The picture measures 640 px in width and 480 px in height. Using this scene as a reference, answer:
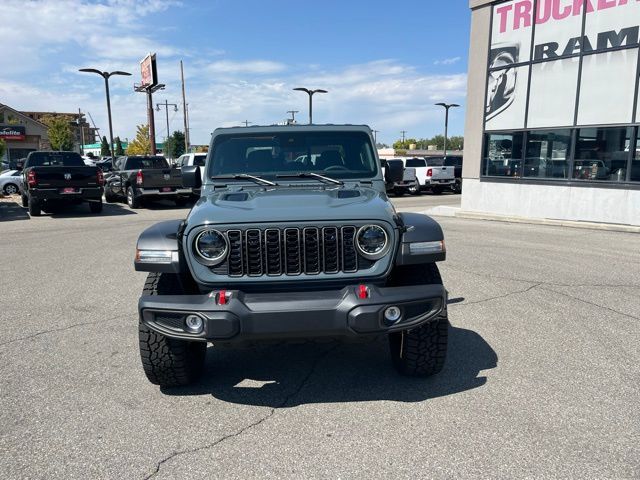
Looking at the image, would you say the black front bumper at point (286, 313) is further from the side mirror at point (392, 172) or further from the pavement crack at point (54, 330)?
the pavement crack at point (54, 330)

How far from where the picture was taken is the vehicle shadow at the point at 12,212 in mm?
15258

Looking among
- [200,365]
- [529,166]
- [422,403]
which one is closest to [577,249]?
[529,166]

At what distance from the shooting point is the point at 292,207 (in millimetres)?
3475

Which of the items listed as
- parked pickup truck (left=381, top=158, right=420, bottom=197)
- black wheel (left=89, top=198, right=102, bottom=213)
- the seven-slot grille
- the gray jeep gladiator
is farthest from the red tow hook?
parked pickup truck (left=381, top=158, right=420, bottom=197)

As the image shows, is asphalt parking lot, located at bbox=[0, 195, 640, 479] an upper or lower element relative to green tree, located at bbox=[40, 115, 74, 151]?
lower

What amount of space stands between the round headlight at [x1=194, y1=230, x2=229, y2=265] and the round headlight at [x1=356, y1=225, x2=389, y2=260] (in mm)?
866

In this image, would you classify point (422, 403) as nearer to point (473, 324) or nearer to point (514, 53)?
point (473, 324)

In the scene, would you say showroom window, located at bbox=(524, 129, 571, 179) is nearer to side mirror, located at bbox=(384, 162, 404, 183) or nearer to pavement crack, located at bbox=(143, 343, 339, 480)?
side mirror, located at bbox=(384, 162, 404, 183)

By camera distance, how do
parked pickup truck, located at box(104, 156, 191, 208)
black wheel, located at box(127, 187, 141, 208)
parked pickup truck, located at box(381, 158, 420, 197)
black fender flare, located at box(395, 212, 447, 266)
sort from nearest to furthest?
1. black fender flare, located at box(395, 212, 447, 266)
2. parked pickup truck, located at box(104, 156, 191, 208)
3. black wheel, located at box(127, 187, 141, 208)
4. parked pickup truck, located at box(381, 158, 420, 197)

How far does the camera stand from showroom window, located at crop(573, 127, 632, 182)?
1262 cm

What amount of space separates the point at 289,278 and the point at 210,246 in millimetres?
545

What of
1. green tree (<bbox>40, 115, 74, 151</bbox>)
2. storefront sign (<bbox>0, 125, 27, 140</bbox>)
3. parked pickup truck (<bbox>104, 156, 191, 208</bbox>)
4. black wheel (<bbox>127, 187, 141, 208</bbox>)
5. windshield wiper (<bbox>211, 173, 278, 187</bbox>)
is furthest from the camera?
green tree (<bbox>40, 115, 74, 151</bbox>)

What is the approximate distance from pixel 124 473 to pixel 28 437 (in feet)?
2.60

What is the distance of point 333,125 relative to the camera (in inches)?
195
